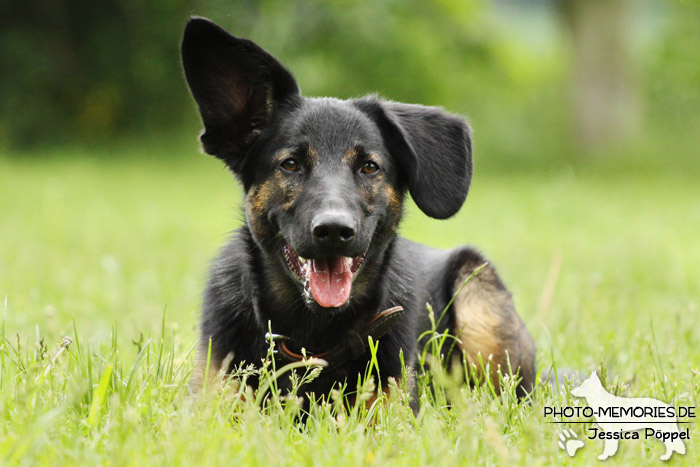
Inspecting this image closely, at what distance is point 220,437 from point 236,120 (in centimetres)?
181

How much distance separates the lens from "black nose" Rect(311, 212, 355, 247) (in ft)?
11.5

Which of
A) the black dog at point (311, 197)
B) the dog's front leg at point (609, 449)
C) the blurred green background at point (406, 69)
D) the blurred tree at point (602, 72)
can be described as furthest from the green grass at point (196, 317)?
the blurred green background at point (406, 69)

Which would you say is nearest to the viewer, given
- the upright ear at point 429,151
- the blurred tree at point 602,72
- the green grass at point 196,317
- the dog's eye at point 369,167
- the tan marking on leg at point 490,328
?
the green grass at point 196,317

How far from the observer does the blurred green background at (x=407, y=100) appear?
720 cm

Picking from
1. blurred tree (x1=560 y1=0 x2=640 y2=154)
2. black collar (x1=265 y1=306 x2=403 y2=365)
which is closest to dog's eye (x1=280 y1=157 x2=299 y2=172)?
black collar (x1=265 y1=306 x2=403 y2=365)

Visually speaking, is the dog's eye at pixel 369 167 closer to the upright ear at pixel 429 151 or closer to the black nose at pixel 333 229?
the upright ear at pixel 429 151

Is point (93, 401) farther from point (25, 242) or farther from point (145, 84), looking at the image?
point (145, 84)

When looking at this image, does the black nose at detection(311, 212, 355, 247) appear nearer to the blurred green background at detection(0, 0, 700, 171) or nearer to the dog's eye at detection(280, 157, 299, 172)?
the dog's eye at detection(280, 157, 299, 172)

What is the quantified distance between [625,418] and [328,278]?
1.37 m

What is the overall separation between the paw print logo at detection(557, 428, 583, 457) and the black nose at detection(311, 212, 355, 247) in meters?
1.16

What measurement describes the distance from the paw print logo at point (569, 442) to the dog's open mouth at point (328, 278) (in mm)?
1133

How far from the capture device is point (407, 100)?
62.3ft

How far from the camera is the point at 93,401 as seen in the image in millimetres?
2998

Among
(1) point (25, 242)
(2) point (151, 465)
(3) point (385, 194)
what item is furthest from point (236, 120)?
(1) point (25, 242)
